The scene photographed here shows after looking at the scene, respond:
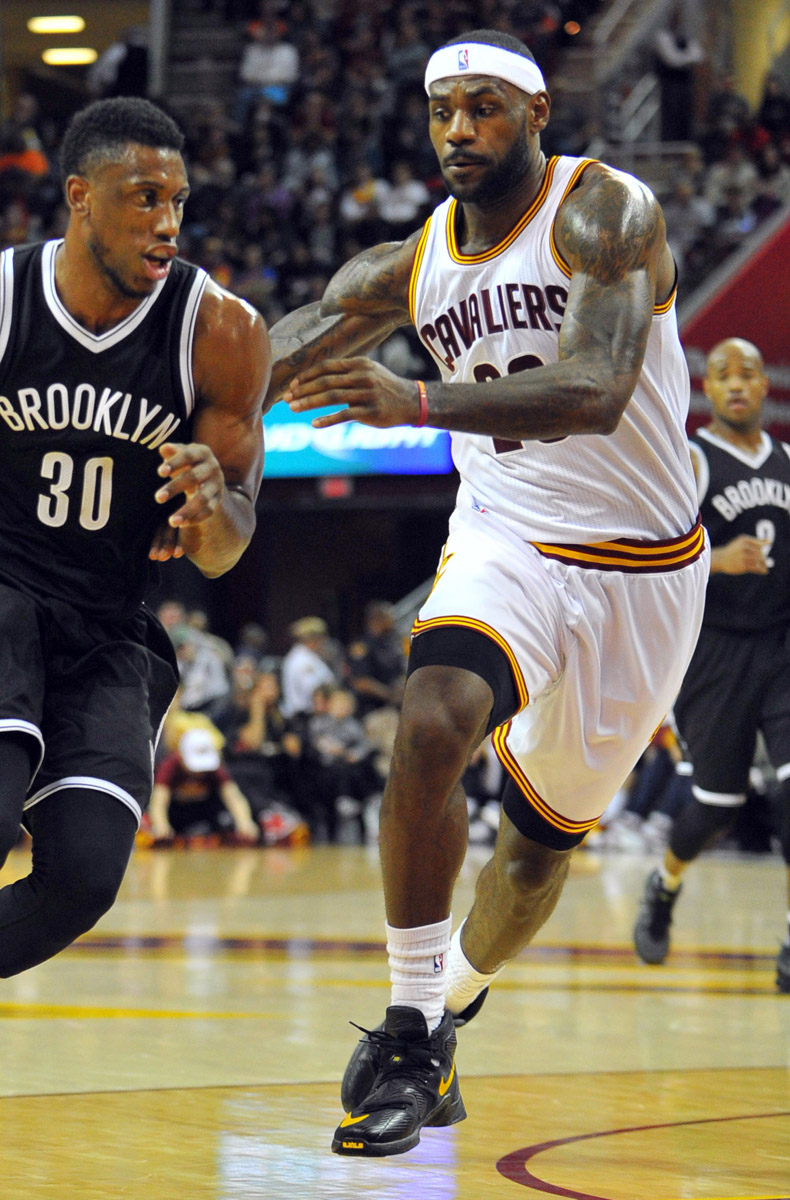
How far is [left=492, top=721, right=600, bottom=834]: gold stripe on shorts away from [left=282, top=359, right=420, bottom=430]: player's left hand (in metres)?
1.17

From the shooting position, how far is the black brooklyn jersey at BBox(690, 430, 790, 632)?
6777 millimetres

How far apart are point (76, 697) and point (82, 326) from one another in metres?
0.84

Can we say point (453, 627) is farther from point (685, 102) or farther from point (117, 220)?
point (685, 102)

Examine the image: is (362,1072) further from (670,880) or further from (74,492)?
(670,880)

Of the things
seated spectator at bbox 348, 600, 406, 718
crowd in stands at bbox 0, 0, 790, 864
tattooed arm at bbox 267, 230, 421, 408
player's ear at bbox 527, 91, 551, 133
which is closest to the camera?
player's ear at bbox 527, 91, 551, 133

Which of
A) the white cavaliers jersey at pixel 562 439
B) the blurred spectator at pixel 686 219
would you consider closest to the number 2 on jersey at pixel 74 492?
the white cavaliers jersey at pixel 562 439

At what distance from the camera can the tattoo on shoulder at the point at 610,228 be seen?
3838 mm

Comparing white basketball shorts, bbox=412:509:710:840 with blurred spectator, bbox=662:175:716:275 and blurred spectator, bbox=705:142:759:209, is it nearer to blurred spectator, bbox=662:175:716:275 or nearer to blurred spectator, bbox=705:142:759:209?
blurred spectator, bbox=662:175:716:275

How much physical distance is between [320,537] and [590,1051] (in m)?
16.8

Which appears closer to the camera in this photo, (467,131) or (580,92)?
(467,131)

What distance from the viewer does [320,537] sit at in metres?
21.7

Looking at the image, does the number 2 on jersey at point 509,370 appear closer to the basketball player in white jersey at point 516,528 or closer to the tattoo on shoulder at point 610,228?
the basketball player in white jersey at point 516,528

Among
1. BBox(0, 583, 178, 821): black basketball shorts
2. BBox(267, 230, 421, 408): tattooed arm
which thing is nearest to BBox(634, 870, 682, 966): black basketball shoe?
BBox(267, 230, 421, 408): tattooed arm

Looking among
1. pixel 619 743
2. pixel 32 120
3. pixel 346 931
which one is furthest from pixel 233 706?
pixel 619 743
